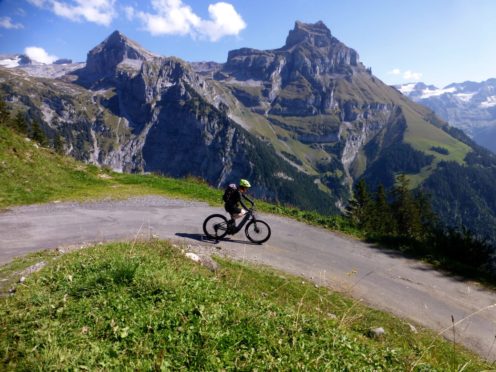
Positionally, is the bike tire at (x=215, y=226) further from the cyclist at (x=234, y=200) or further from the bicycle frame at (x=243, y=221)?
the bicycle frame at (x=243, y=221)

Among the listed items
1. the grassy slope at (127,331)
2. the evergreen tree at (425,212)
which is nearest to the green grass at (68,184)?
the grassy slope at (127,331)

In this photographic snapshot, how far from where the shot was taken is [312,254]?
50.5 feet

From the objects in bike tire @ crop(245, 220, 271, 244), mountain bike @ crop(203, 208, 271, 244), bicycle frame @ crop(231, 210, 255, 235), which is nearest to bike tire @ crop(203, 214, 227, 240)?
mountain bike @ crop(203, 208, 271, 244)

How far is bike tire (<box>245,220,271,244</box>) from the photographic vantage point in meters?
16.1

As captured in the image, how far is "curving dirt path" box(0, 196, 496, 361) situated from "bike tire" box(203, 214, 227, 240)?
489 millimetres

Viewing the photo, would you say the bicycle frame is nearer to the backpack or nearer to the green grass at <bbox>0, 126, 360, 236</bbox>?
the backpack

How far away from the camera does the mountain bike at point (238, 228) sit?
625 inches

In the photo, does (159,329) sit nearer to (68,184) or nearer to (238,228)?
(238,228)

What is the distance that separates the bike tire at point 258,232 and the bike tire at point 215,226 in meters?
1.07

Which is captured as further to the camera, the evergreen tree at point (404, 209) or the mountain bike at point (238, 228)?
the evergreen tree at point (404, 209)

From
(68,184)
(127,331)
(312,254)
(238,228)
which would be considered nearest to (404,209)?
(312,254)

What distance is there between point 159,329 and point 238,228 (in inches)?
407

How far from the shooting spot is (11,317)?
227 inches

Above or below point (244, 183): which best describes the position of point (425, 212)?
below
